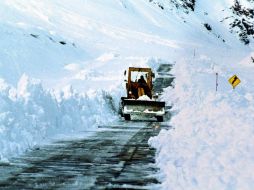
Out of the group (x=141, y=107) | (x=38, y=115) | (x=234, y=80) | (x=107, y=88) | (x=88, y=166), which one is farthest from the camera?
(x=107, y=88)

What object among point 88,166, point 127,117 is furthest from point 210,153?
point 127,117

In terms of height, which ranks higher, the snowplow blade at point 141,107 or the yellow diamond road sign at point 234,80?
the yellow diamond road sign at point 234,80

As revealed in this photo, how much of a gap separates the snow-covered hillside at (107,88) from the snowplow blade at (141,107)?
921 millimetres

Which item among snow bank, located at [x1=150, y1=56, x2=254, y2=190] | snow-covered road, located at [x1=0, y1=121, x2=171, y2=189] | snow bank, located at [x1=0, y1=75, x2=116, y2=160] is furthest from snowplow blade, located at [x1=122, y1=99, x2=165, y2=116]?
snow-covered road, located at [x1=0, y1=121, x2=171, y2=189]

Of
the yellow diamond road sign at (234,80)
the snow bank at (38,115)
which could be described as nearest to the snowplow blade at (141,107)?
the snow bank at (38,115)

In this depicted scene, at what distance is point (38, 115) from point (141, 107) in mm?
6709

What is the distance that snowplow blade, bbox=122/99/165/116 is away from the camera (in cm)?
2212

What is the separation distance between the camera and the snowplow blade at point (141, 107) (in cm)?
2212

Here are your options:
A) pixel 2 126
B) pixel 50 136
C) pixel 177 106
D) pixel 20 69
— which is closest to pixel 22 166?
pixel 2 126

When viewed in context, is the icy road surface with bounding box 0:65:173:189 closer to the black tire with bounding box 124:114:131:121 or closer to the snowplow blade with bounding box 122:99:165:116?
the snowplow blade with bounding box 122:99:165:116

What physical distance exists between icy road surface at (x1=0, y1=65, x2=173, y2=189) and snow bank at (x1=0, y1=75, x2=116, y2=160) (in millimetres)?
615

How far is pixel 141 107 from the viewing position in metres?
22.3

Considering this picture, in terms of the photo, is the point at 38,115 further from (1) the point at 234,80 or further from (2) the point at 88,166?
(1) the point at 234,80

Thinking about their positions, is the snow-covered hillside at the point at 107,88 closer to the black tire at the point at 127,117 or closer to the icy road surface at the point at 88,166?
the icy road surface at the point at 88,166
